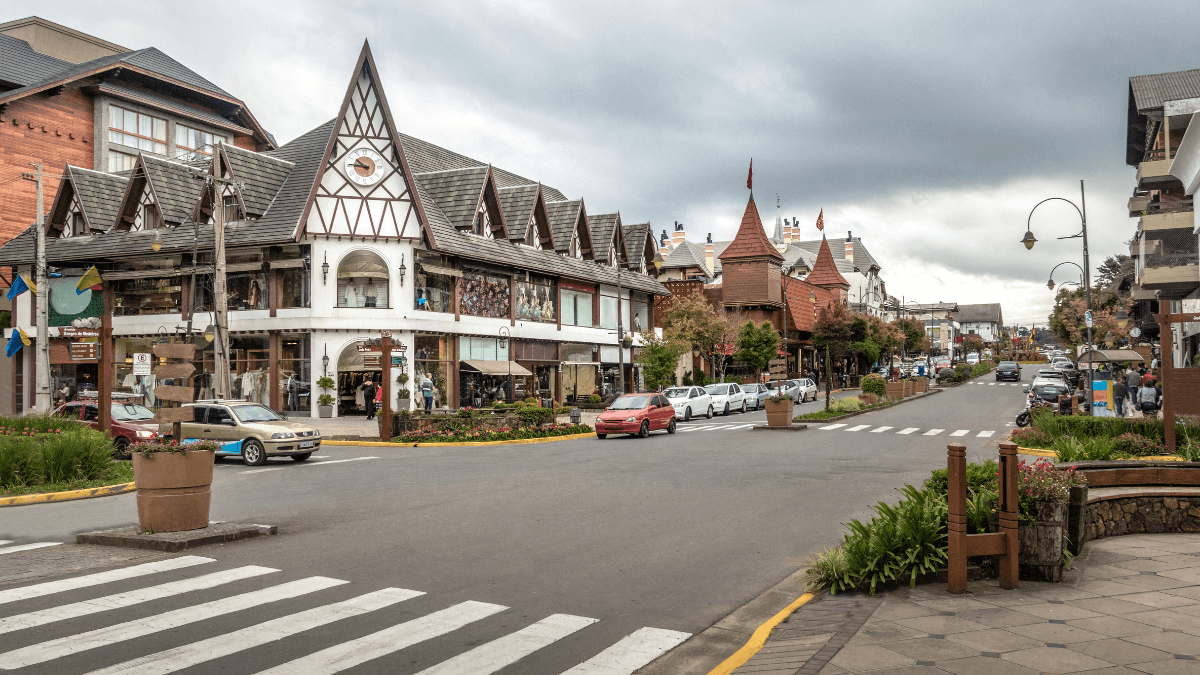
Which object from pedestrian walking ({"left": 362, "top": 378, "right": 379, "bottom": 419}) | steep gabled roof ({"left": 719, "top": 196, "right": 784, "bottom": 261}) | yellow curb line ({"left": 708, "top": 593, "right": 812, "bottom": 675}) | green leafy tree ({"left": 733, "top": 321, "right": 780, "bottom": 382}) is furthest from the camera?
steep gabled roof ({"left": 719, "top": 196, "right": 784, "bottom": 261})

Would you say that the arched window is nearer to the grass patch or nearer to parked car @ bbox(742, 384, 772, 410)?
the grass patch

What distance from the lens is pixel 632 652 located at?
6.16 meters

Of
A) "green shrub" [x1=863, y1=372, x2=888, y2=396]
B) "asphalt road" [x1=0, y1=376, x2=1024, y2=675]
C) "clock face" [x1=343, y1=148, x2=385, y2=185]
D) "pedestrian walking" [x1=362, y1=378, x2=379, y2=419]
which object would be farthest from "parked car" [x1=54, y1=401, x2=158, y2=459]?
"green shrub" [x1=863, y1=372, x2=888, y2=396]

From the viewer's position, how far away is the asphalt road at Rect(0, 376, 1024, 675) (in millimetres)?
6301

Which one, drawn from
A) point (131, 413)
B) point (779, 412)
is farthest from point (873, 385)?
point (131, 413)

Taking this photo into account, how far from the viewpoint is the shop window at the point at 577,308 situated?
4778 cm

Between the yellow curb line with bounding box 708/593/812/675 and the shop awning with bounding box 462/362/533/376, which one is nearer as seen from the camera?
the yellow curb line with bounding box 708/593/812/675

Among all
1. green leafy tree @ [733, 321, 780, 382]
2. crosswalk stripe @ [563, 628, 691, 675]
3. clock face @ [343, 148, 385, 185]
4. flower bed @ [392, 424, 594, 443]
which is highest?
clock face @ [343, 148, 385, 185]

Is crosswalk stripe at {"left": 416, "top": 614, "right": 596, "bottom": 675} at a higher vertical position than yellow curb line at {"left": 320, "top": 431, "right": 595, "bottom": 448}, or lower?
higher

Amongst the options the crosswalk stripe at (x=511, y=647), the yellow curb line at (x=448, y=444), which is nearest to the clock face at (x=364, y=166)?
the yellow curb line at (x=448, y=444)

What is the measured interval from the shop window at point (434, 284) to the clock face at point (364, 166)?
154 inches

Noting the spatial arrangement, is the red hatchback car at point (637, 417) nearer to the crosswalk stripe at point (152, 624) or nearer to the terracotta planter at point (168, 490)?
the terracotta planter at point (168, 490)

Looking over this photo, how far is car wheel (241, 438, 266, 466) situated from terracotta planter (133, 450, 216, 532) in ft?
35.7

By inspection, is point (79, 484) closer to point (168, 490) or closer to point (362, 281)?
point (168, 490)
